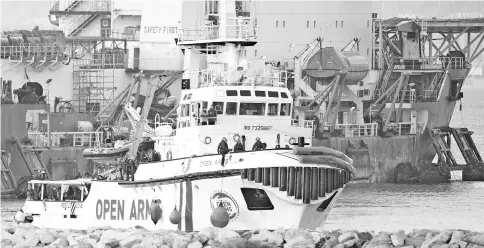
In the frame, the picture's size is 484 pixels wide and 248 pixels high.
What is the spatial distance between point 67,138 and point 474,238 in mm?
45310

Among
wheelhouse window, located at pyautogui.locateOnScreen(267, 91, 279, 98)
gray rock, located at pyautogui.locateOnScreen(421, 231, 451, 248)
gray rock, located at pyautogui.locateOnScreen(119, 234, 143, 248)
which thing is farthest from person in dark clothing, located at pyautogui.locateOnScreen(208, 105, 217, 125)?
gray rock, located at pyautogui.locateOnScreen(421, 231, 451, 248)

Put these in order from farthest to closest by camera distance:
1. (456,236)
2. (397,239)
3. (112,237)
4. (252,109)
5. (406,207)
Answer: (406,207) → (252,109) → (112,237) → (397,239) → (456,236)

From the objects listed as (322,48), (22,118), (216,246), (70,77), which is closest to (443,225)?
(216,246)

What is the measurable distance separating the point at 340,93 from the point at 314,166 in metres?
44.3

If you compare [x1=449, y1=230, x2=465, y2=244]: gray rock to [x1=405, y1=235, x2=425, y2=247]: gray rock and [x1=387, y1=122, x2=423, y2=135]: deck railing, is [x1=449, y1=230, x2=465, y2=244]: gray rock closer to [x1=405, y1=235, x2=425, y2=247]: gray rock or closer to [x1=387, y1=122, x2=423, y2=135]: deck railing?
[x1=405, y1=235, x2=425, y2=247]: gray rock

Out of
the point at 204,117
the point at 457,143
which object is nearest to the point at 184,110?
the point at 204,117

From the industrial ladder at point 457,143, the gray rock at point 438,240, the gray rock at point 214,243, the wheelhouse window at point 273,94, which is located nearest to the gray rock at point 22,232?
the gray rock at point 214,243

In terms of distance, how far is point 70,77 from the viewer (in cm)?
9938

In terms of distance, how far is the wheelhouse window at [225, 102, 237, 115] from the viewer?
2159 inches

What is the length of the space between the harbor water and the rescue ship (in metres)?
4.44

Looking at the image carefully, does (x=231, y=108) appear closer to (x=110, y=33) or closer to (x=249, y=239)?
(x=249, y=239)

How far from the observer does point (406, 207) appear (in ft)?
239

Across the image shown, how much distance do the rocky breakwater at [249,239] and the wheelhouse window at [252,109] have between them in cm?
589

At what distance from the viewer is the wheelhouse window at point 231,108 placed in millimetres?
54844
